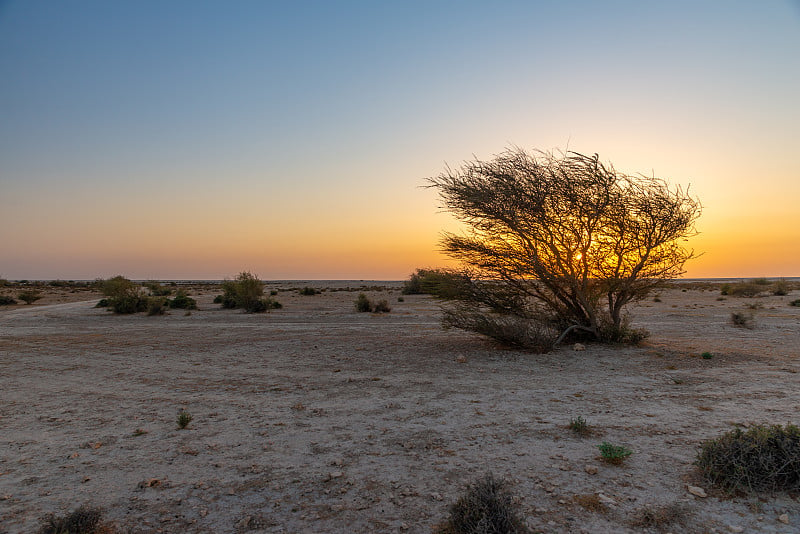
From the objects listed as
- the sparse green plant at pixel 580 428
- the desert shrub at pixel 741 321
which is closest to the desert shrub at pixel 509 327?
the sparse green plant at pixel 580 428

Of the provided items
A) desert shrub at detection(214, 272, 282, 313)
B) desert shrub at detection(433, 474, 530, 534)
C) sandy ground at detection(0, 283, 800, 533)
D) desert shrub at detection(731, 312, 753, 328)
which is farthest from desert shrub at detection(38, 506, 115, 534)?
desert shrub at detection(214, 272, 282, 313)

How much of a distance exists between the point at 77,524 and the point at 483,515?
119 inches

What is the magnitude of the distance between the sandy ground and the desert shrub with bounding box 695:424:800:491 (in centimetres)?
18

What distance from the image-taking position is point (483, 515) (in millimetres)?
3305

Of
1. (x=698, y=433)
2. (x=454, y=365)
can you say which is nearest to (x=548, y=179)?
(x=454, y=365)

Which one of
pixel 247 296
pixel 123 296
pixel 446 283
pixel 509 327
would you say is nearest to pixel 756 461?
pixel 509 327

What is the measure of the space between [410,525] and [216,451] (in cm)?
264

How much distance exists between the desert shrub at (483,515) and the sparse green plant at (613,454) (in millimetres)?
1533

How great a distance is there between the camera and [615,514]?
3664mm

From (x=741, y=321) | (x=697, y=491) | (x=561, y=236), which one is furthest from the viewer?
(x=741, y=321)

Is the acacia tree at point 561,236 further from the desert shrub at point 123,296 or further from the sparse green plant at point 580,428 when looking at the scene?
the desert shrub at point 123,296

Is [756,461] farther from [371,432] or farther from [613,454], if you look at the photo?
[371,432]

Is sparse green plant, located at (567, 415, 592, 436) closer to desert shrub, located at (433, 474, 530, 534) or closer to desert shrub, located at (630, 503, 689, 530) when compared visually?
desert shrub, located at (630, 503, 689, 530)

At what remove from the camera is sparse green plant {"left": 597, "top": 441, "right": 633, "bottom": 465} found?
4598 millimetres
